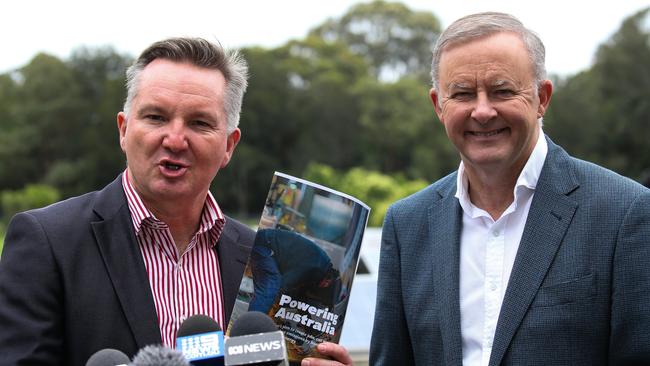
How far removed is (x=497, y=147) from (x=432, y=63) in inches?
20.6

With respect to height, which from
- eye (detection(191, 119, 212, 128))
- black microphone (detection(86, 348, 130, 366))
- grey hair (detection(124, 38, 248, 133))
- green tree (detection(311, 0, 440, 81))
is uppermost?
green tree (detection(311, 0, 440, 81))

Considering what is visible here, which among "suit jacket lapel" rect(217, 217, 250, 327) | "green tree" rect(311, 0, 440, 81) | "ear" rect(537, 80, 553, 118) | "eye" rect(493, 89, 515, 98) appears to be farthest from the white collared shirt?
"green tree" rect(311, 0, 440, 81)

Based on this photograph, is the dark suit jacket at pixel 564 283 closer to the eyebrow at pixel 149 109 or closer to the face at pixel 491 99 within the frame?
the face at pixel 491 99

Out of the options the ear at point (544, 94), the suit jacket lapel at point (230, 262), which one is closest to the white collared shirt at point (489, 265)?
the ear at point (544, 94)

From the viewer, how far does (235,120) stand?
11.6 feet

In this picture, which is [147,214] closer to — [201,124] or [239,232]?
[201,124]

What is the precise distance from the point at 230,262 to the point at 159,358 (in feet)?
5.35

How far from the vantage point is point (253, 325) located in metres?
2.55

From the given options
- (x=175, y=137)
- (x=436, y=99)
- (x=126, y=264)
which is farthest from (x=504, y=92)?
(x=126, y=264)

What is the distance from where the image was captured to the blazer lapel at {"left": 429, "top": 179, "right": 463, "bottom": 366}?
338 centimetres

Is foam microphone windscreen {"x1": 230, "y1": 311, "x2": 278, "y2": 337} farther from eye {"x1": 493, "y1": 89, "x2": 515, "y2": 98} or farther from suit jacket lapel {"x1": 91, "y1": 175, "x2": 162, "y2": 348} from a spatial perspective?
eye {"x1": 493, "y1": 89, "x2": 515, "y2": 98}

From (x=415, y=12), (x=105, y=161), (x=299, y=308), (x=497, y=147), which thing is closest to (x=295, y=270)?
(x=299, y=308)

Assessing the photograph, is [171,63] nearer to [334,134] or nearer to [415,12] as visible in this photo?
[334,134]

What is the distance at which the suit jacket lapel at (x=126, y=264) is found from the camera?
10.3 ft
